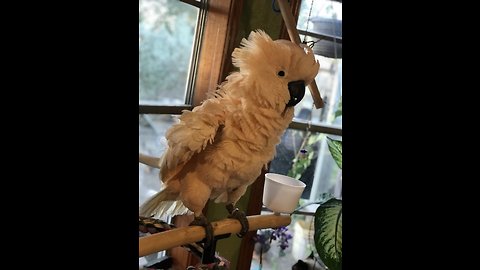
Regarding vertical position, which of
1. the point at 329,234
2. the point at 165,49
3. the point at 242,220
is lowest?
the point at 329,234

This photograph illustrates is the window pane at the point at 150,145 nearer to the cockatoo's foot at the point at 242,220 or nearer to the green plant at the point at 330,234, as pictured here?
the cockatoo's foot at the point at 242,220

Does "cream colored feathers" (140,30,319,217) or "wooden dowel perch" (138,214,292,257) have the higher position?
"cream colored feathers" (140,30,319,217)

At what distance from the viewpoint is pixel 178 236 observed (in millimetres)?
853

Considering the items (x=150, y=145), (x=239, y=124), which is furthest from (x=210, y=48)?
(x=239, y=124)

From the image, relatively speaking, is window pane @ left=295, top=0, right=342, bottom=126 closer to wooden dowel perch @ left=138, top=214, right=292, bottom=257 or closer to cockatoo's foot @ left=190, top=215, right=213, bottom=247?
wooden dowel perch @ left=138, top=214, right=292, bottom=257

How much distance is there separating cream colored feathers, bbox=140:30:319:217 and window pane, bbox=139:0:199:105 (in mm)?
326

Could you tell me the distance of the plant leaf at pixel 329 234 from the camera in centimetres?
125

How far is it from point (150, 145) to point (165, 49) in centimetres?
31

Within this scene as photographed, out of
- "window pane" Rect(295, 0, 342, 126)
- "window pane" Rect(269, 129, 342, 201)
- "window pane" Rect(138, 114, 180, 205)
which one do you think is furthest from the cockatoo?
"window pane" Rect(269, 129, 342, 201)

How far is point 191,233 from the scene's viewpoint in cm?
89

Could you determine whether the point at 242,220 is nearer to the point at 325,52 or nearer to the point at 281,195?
the point at 281,195

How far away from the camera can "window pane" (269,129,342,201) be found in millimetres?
1788
